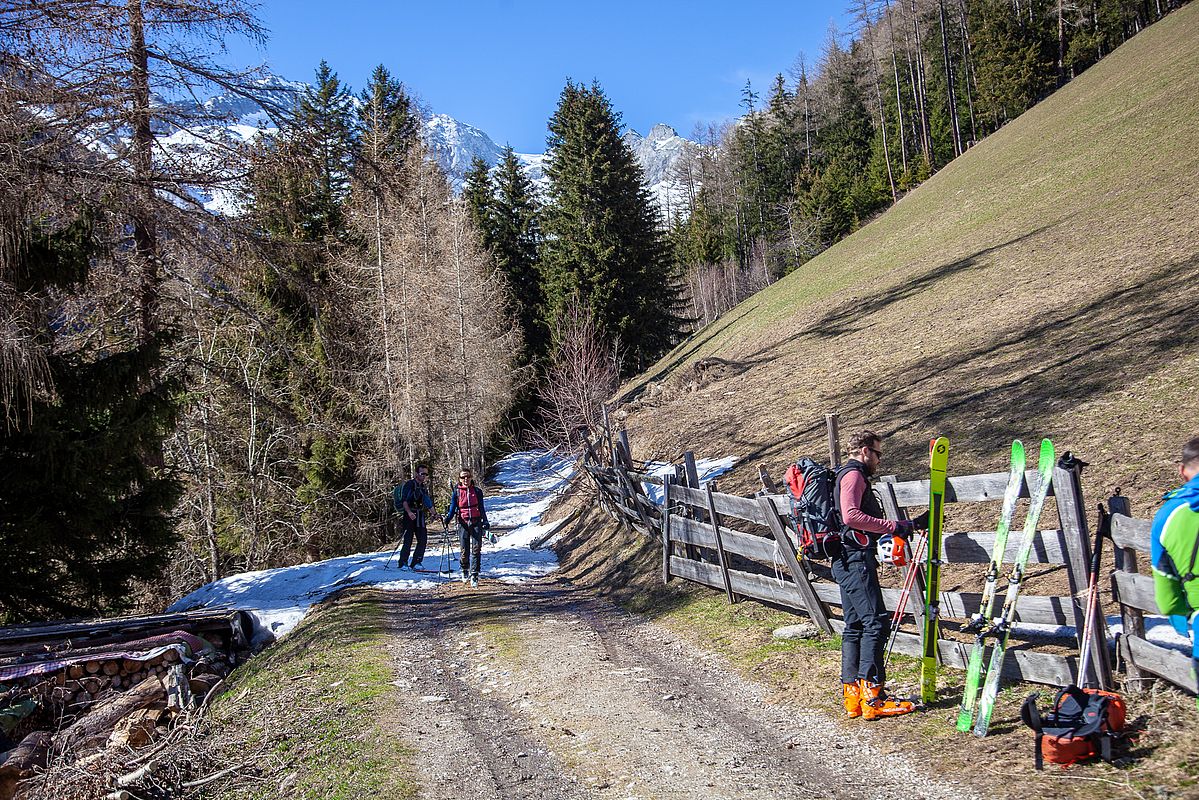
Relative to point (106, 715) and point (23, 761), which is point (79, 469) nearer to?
point (106, 715)

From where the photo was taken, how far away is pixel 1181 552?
3783 mm

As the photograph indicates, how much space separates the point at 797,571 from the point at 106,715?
7.13m

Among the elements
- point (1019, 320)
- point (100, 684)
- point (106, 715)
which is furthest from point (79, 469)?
point (1019, 320)

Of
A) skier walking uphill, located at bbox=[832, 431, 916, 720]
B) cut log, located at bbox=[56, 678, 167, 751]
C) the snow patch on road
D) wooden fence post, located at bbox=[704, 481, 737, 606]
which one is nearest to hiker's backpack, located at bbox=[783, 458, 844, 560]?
skier walking uphill, located at bbox=[832, 431, 916, 720]

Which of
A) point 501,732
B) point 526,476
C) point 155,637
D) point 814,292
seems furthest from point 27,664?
point 814,292

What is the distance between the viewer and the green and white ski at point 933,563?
5.31m

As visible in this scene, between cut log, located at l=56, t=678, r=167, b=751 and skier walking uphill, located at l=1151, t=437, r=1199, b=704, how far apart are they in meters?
8.43

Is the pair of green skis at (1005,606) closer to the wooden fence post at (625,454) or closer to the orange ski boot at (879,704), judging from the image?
the orange ski boot at (879,704)

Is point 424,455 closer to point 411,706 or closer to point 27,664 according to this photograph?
point 27,664

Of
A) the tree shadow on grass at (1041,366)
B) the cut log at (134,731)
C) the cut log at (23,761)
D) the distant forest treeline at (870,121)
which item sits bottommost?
the cut log at (23,761)

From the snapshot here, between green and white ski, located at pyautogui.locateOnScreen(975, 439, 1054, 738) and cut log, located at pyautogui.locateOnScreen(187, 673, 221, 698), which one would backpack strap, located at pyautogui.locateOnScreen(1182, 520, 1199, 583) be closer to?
green and white ski, located at pyautogui.locateOnScreen(975, 439, 1054, 738)

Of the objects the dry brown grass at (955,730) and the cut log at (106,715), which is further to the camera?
the cut log at (106,715)

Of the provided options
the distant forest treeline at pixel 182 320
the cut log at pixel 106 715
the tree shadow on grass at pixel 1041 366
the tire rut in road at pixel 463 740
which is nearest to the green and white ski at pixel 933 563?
the tire rut in road at pixel 463 740

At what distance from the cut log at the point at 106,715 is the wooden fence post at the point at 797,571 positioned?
6.69m
